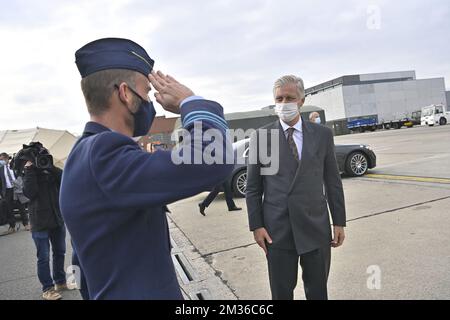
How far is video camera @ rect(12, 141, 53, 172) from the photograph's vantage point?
414 centimetres

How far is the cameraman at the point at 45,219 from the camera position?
4.05 m

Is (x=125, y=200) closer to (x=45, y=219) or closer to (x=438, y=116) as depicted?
(x=45, y=219)

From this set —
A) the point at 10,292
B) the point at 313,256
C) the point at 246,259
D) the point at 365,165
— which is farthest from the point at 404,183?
the point at 10,292

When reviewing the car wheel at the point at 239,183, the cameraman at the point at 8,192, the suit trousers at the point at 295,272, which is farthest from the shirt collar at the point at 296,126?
the cameraman at the point at 8,192

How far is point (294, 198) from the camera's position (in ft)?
7.42

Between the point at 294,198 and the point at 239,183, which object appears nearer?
the point at 294,198

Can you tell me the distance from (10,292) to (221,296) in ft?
9.42

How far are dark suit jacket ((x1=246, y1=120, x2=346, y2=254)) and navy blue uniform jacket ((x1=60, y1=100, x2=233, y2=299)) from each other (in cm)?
122

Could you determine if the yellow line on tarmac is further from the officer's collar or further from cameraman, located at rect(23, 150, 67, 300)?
the officer's collar

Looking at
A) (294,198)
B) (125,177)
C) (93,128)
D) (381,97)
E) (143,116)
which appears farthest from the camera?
(381,97)

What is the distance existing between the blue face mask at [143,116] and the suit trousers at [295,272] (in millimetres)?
1423

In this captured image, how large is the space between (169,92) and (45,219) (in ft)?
11.9

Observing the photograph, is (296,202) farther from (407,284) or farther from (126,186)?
(407,284)

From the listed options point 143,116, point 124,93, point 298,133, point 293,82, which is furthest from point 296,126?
point 124,93
